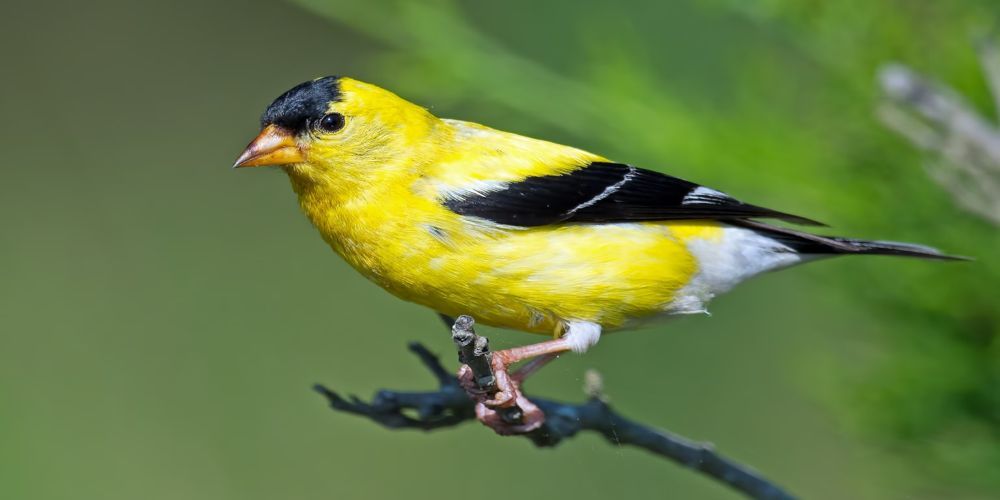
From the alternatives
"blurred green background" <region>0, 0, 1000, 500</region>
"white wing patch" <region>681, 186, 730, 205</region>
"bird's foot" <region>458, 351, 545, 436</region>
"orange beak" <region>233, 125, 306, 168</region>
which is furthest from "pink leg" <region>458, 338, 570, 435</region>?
"orange beak" <region>233, 125, 306, 168</region>

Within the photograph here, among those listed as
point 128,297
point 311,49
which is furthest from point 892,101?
point 311,49

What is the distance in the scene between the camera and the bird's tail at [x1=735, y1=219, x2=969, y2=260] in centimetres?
212

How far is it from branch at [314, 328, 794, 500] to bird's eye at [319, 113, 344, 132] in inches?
21.0

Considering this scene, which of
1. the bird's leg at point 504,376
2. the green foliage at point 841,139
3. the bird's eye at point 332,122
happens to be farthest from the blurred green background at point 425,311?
the bird's leg at point 504,376

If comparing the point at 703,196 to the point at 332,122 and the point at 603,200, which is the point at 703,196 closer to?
the point at 603,200

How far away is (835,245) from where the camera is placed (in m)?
2.41

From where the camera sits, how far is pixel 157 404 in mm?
4742

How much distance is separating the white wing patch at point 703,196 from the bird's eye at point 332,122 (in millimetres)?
748

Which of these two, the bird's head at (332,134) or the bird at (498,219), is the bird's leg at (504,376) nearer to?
the bird at (498,219)

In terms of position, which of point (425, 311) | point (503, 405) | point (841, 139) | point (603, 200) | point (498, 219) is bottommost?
point (503, 405)

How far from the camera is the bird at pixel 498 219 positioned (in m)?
2.32

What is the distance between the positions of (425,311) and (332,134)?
5.86 feet

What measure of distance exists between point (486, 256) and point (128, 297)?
338 cm

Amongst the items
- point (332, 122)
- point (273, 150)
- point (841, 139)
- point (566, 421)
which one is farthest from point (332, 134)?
point (841, 139)
